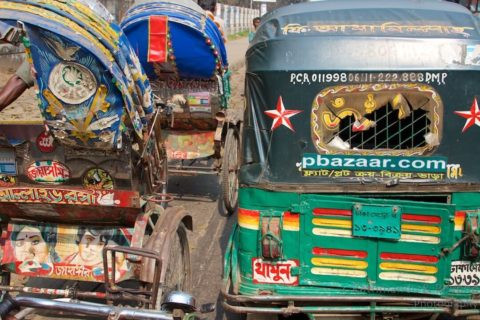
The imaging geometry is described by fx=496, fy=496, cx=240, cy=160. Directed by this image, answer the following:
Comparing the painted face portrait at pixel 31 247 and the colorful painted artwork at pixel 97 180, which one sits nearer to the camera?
the colorful painted artwork at pixel 97 180

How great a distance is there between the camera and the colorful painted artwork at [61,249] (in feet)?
11.0

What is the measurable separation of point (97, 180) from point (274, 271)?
127 centimetres

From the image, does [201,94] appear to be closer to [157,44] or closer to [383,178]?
[157,44]

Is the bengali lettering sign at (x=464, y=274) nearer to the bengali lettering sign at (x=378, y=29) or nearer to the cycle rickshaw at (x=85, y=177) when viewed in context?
the bengali lettering sign at (x=378, y=29)

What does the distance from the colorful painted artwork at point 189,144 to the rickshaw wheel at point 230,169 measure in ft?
1.05

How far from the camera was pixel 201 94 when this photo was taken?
6293 mm

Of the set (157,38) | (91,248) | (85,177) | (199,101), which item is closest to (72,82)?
(85,177)

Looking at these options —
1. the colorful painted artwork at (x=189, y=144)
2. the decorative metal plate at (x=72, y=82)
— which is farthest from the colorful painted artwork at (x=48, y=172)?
the colorful painted artwork at (x=189, y=144)

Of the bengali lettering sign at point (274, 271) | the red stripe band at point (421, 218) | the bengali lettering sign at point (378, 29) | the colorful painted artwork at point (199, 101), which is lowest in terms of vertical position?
the bengali lettering sign at point (274, 271)

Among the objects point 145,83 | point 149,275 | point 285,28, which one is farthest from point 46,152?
point 285,28

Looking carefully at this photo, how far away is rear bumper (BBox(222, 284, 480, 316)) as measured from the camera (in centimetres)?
294

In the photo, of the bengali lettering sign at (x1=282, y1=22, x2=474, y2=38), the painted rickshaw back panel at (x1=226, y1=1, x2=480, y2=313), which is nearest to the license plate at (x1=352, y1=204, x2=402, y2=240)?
the painted rickshaw back panel at (x1=226, y1=1, x2=480, y2=313)

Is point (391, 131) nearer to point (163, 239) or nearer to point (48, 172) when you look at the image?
point (163, 239)

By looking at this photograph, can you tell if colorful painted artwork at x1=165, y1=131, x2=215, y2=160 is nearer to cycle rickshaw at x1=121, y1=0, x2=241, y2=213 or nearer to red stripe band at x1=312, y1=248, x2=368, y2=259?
cycle rickshaw at x1=121, y1=0, x2=241, y2=213
